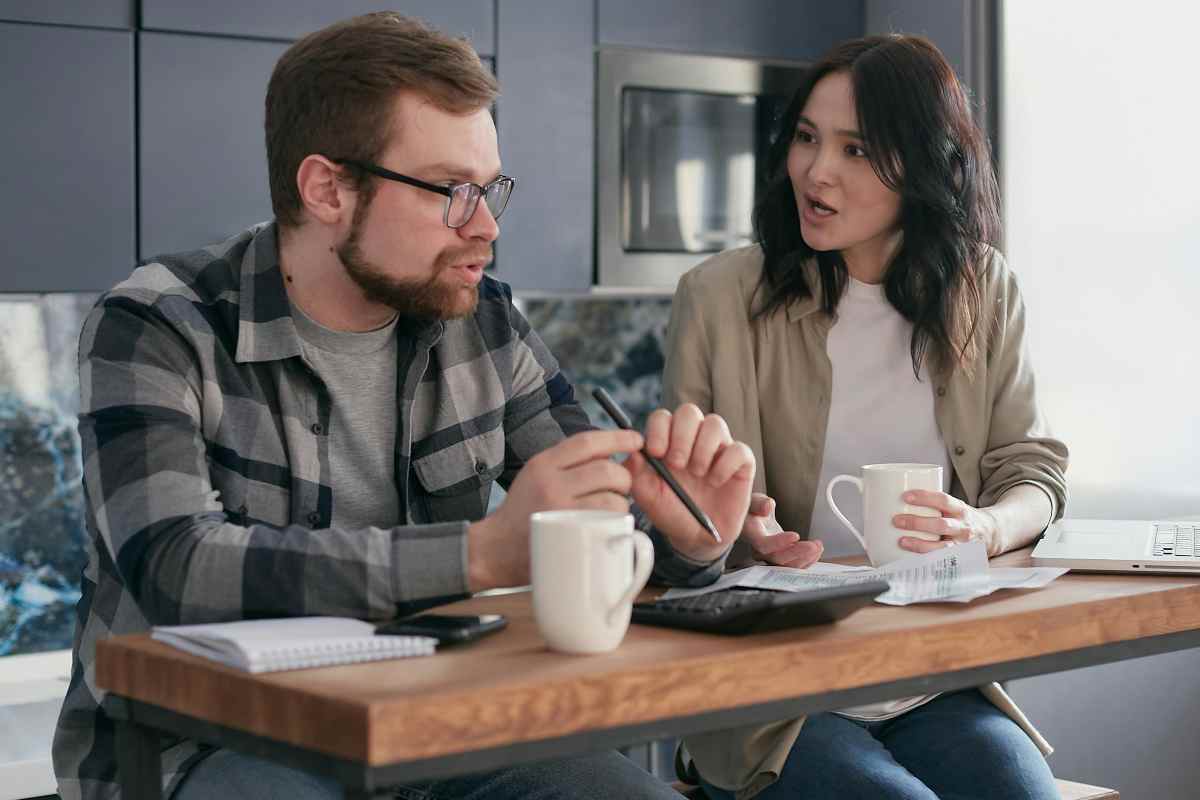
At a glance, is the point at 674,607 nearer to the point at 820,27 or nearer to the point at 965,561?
the point at 965,561

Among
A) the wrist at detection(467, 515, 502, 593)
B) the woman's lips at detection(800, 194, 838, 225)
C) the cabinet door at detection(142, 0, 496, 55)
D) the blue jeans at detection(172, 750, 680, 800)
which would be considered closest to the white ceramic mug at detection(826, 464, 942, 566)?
the blue jeans at detection(172, 750, 680, 800)

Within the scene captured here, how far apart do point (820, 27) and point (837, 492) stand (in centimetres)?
180

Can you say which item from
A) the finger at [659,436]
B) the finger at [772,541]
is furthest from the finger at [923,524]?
the finger at [659,436]

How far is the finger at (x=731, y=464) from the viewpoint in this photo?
145 cm

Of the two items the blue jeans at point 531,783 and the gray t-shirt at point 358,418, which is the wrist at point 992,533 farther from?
the gray t-shirt at point 358,418

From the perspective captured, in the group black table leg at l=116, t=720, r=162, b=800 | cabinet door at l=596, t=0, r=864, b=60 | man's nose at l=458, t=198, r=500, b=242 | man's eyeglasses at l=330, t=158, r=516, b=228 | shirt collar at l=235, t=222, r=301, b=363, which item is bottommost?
black table leg at l=116, t=720, r=162, b=800

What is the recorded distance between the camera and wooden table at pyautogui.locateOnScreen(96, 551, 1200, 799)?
1036 millimetres

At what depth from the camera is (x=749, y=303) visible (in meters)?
2.24

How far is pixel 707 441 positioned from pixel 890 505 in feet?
1.04

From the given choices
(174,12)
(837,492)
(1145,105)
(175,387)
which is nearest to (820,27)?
(1145,105)

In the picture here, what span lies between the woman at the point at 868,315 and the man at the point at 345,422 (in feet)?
1.37

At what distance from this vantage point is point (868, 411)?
2184 mm

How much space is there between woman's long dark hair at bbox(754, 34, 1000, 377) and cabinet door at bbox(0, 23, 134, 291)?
1244mm

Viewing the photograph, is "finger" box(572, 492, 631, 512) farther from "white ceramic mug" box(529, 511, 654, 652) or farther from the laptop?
the laptop
